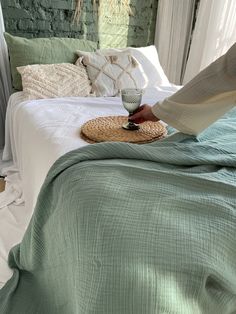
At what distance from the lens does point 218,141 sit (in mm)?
993

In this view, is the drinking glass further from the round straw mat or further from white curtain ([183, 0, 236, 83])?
white curtain ([183, 0, 236, 83])

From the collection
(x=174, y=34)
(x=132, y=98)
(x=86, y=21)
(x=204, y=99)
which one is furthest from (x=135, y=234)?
(x=174, y=34)

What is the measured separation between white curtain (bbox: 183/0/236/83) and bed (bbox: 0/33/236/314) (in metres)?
1.54

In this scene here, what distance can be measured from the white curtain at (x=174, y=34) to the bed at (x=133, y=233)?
1797 mm

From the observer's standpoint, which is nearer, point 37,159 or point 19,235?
point 37,159

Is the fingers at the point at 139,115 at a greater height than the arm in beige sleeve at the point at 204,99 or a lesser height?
lesser

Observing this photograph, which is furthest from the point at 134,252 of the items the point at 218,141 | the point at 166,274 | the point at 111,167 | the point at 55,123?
the point at 55,123

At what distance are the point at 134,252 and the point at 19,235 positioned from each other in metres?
0.99

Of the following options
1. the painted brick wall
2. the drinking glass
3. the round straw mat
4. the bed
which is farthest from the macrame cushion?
the bed

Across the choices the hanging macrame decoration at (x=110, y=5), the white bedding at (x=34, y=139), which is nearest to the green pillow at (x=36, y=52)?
the white bedding at (x=34, y=139)

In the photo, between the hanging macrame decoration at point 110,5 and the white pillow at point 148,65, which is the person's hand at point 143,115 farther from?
the hanging macrame decoration at point 110,5

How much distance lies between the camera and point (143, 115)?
1.14 metres

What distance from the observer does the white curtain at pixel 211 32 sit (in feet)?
7.52

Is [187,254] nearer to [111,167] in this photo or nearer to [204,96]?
[111,167]
